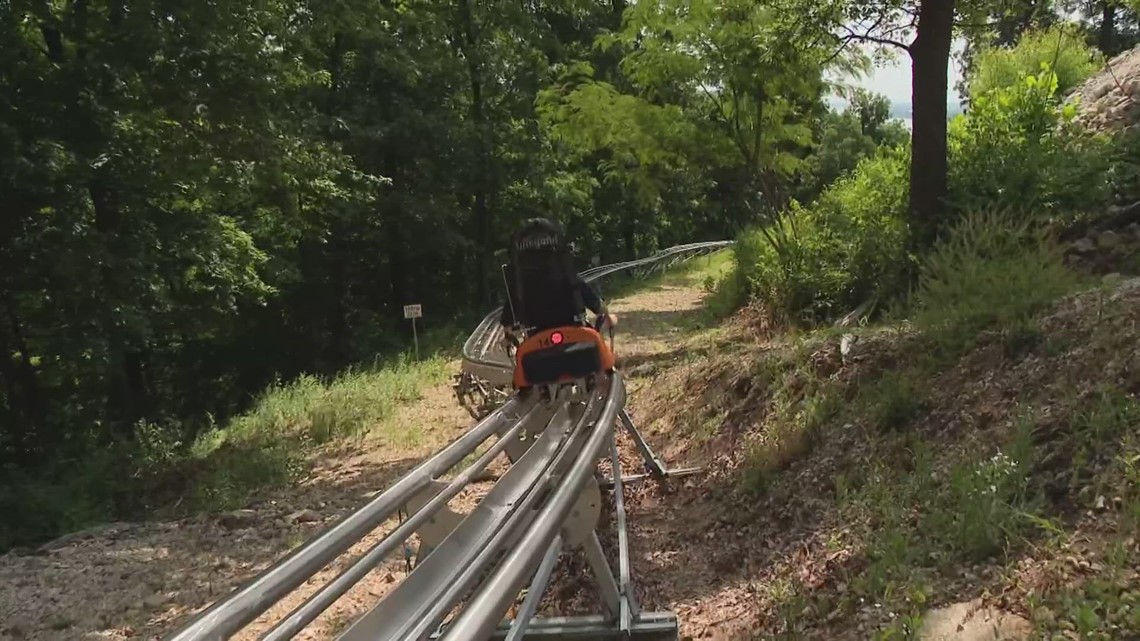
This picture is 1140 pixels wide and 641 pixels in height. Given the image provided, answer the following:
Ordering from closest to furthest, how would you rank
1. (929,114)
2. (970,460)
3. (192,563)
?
(970,460)
(192,563)
(929,114)

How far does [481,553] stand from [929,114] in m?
7.66

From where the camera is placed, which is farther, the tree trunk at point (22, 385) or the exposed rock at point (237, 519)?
the tree trunk at point (22, 385)

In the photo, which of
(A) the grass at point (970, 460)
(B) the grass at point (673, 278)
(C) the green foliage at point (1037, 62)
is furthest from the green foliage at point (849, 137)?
(A) the grass at point (970, 460)

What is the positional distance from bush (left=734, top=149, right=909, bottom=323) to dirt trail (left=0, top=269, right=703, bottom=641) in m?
2.23

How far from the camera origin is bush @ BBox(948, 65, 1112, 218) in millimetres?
8266

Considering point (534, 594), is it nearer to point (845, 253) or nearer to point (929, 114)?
point (929, 114)

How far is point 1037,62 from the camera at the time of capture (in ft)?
39.0

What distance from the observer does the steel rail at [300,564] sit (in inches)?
88.7

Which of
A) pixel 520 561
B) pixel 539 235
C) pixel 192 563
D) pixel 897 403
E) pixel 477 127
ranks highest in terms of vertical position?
pixel 477 127

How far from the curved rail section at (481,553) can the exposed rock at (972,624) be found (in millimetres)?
1202

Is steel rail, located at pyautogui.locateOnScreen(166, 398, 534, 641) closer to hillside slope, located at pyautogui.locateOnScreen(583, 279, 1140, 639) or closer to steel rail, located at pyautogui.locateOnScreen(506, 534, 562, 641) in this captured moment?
steel rail, located at pyautogui.locateOnScreen(506, 534, 562, 641)

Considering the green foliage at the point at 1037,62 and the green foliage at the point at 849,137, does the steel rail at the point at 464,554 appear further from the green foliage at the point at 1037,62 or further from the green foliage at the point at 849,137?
the green foliage at the point at 849,137

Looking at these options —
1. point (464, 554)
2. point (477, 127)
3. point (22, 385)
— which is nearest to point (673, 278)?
point (477, 127)

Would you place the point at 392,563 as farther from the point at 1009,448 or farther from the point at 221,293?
the point at 221,293
